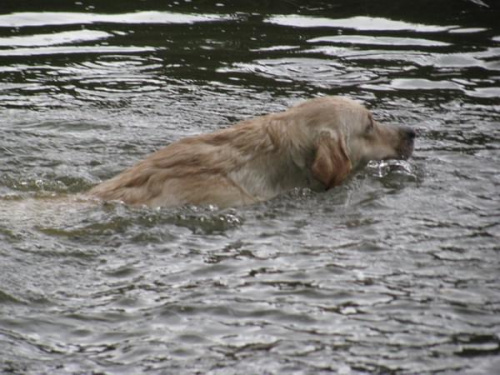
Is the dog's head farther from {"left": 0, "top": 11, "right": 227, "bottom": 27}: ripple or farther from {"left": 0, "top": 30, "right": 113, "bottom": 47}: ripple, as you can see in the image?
{"left": 0, "top": 11, "right": 227, "bottom": 27}: ripple

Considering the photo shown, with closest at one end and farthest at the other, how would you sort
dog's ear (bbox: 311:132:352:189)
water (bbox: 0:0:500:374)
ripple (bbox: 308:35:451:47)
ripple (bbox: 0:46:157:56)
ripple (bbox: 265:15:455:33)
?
water (bbox: 0:0:500:374) < dog's ear (bbox: 311:132:352:189) < ripple (bbox: 0:46:157:56) < ripple (bbox: 308:35:451:47) < ripple (bbox: 265:15:455:33)

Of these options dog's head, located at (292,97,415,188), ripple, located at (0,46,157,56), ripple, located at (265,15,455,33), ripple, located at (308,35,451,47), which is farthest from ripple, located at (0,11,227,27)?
dog's head, located at (292,97,415,188)

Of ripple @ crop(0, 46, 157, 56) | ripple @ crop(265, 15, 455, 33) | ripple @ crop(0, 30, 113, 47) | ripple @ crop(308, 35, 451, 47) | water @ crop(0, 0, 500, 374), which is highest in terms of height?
ripple @ crop(265, 15, 455, 33)

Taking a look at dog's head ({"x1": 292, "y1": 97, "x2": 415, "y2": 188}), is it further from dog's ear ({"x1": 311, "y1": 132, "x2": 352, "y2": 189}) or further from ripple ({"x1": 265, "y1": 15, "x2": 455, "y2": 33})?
ripple ({"x1": 265, "y1": 15, "x2": 455, "y2": 33})

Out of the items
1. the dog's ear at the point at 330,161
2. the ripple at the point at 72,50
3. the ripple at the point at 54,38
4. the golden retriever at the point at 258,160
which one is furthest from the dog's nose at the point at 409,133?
the ripple at the point at 54,38

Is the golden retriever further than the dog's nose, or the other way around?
the dog's nose

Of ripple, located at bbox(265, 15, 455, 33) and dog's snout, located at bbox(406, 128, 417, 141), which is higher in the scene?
ripple, located at bbox(265, 15, 455, 33)

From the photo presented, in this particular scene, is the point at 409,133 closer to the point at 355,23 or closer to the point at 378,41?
the point at 378,41

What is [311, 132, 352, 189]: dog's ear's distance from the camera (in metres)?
9.17

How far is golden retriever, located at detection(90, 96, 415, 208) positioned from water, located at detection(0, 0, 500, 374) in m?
0.18

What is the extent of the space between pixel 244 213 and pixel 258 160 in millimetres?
612

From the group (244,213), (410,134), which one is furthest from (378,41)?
(244,213)

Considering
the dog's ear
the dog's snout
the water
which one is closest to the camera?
the water

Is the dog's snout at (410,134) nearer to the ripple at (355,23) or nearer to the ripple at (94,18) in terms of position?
the ripple at (355,23)
